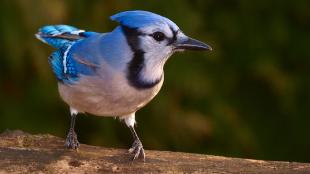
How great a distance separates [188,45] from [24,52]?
1.03m

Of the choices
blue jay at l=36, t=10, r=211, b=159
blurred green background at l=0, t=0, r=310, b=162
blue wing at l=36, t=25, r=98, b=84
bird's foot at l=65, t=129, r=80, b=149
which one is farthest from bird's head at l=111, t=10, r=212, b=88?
blurred green background at l=0, t=0, r=310, b=162

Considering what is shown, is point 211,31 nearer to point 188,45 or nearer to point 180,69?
point 180,69

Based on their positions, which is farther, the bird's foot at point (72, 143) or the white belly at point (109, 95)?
the bird's foot at point (72, 143)

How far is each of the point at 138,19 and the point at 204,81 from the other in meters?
A: 1.14

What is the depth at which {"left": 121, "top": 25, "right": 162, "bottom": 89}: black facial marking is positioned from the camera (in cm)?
238

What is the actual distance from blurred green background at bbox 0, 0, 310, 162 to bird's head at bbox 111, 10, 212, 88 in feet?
2.39

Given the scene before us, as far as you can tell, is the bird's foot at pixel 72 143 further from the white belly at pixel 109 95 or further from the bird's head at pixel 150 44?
the bird's head at pixel 150 44

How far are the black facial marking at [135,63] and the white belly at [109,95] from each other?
17mm

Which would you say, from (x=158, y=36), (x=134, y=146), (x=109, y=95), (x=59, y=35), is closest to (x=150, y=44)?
(x=158, y=36)

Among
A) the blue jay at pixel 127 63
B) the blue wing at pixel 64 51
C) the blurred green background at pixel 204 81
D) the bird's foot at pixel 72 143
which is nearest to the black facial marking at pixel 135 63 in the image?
the blue jay at pixel 127 63

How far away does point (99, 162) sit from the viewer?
238cm

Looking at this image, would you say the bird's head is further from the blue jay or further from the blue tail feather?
the blue tail feather

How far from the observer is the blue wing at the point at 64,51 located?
8.32 feet

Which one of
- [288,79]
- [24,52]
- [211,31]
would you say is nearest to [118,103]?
[24,52]
